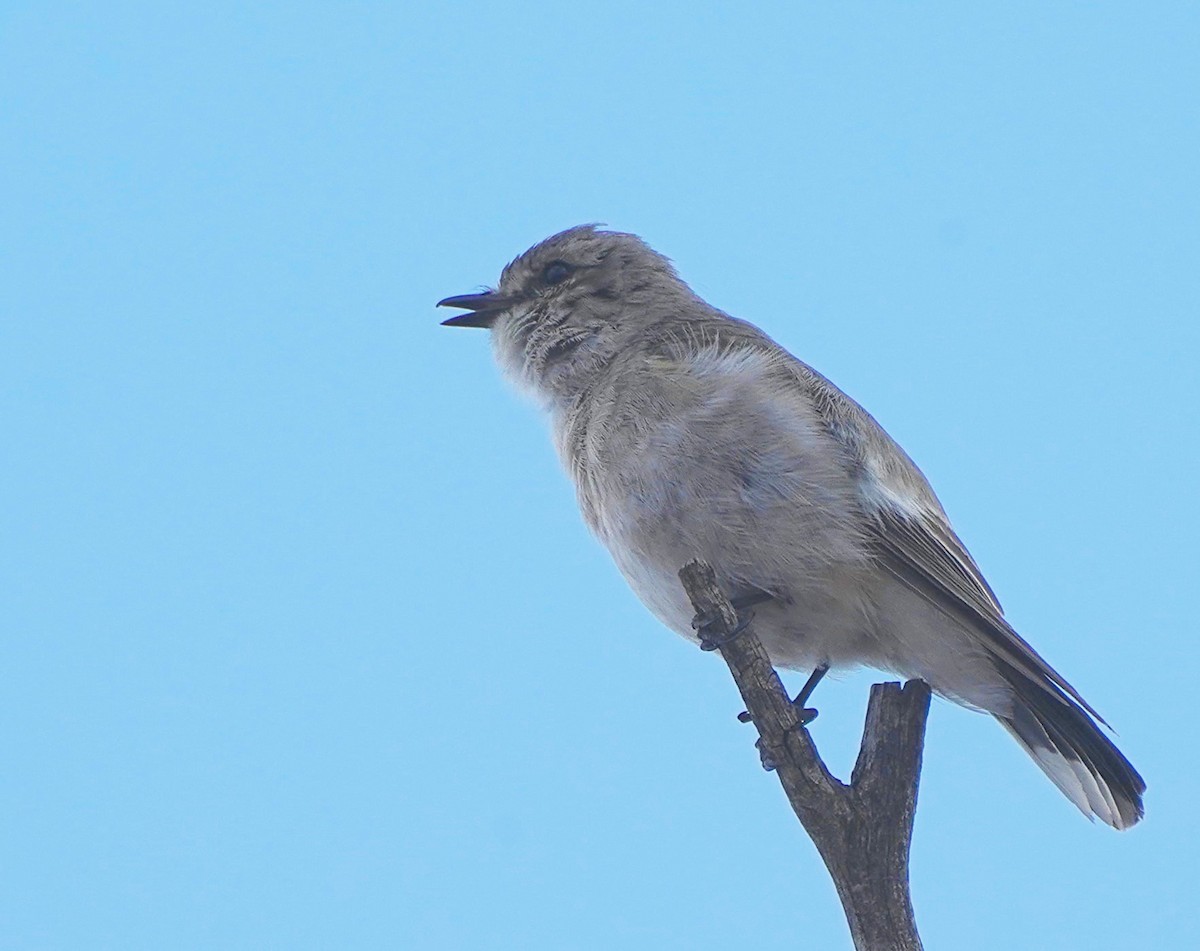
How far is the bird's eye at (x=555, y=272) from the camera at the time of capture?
803cm

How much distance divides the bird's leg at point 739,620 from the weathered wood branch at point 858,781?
0.05 feet

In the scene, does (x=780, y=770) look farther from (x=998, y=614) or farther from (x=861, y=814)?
(x=998, y=614)

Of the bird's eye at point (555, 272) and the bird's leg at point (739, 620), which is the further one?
the bird's eye at point (555, 272)

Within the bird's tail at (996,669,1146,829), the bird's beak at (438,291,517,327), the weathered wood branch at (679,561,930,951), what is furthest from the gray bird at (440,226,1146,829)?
the bird's beak at (438,291,517,327)

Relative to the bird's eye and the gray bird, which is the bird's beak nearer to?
the bird's eye

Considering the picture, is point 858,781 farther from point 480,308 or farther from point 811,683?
point 480,308

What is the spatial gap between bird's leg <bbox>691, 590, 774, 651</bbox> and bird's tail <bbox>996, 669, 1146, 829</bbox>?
1.15m

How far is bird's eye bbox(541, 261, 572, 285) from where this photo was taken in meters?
8.03

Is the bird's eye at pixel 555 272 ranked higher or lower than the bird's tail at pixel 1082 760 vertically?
A: higher

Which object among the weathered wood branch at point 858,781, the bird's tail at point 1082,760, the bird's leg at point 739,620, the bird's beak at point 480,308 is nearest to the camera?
the weathered wood branch at point 858,781

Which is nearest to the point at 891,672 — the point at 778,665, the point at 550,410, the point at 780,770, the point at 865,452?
the point at 778,665

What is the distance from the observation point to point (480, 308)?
8.08m

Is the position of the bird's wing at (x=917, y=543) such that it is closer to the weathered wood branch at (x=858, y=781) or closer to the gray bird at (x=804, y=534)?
the gray bird at (x=804, y=534)

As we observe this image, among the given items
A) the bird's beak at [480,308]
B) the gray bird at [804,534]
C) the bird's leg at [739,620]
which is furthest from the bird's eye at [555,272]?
the bird's leg at [739,620]
